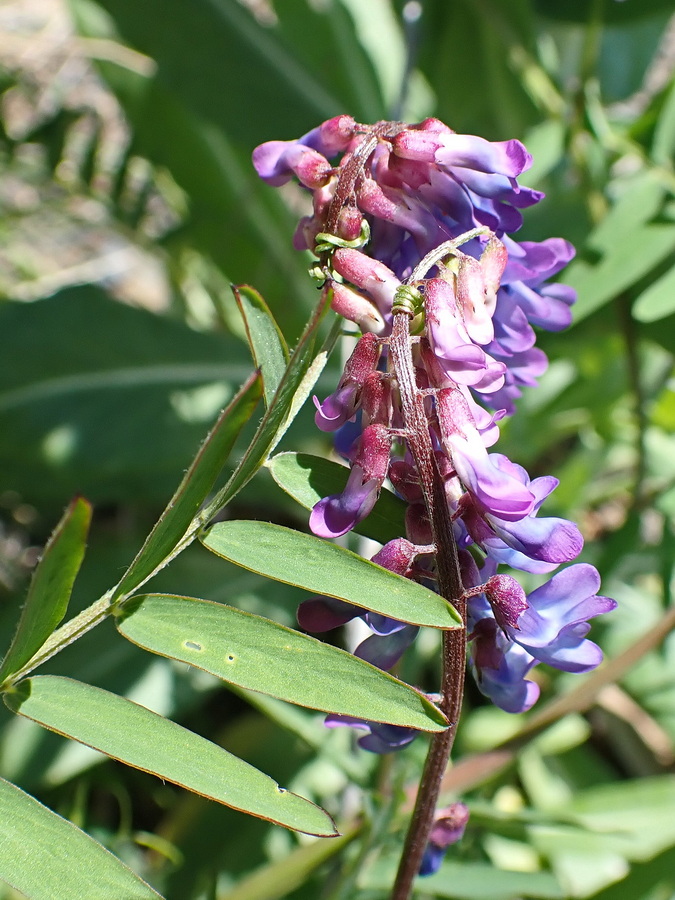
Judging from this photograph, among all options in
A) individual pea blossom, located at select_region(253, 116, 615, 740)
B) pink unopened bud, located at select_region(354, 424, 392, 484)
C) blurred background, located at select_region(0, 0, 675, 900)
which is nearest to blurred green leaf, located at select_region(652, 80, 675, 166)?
blurred background, located at select_region(0, 0, 675, 900)

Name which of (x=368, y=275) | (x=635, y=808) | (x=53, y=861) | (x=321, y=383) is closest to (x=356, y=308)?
(x=368, y=275)

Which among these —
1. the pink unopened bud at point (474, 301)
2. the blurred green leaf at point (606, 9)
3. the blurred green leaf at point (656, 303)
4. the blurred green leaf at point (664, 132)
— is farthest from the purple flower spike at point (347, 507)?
the blurred green leaf at point (606, 9)

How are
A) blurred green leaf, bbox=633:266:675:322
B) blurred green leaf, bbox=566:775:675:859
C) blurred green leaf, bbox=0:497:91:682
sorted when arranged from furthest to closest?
blurred green leaf, bbox=566:775:675:859 → blurred green leaf, bbox=633:266:675:322 → blurred green leaf, bbox=0:497:91:682

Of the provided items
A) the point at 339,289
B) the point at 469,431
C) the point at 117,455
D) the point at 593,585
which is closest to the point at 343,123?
the point at 339,289

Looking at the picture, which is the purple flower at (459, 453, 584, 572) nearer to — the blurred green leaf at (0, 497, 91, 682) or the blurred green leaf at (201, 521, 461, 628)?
the blurred green leaf at (201, 521, 461, 628)

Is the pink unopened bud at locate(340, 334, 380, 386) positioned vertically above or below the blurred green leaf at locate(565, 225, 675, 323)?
below

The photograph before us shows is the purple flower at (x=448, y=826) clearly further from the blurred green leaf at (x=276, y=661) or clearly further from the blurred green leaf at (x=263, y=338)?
the blurred green leaf at (x=263, y=338)

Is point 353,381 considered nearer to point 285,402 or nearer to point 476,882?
point 285,402
